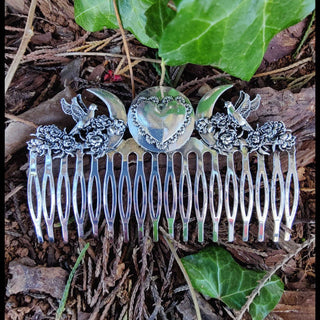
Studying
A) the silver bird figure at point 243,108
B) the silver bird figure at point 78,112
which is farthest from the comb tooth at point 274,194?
the silver bird figure at point 78,112

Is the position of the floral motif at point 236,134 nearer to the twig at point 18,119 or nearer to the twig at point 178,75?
the twig at point 178,75

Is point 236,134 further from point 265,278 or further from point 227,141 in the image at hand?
point 265,278

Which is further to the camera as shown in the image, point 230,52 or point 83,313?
point 83,313

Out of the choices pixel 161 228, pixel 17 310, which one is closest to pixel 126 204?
pixel 161 228

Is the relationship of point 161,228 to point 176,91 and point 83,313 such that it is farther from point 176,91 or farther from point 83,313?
point 176,91

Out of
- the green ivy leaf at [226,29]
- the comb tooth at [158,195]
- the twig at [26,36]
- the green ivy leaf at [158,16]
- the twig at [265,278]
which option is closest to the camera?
the green ivy leaf at [226,29]

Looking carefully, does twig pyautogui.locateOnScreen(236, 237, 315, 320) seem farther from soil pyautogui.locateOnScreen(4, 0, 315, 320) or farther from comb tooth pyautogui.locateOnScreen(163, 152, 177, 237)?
comb tooth pyautogui.locateOnScreen(163, 152, 177, 237)

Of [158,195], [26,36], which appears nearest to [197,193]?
[158,195]
